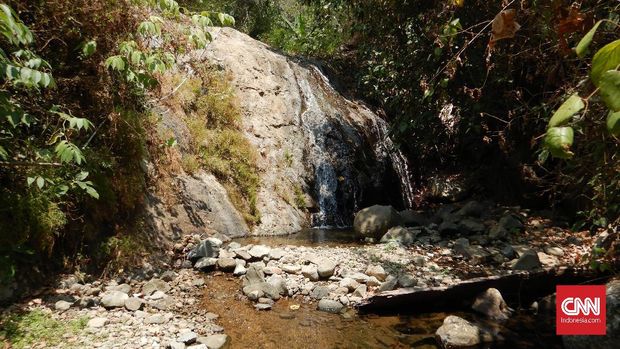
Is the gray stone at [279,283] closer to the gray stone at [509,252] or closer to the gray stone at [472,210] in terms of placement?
the gray stone at [509,252]

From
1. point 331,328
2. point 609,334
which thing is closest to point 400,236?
point 331,328

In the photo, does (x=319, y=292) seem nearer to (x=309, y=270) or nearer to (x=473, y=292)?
(x=309, y=270)

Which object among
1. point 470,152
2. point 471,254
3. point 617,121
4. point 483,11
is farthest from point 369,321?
point 470,152

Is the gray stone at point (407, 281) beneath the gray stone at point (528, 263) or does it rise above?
beneath

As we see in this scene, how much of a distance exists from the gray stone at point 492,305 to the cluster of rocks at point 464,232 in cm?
122

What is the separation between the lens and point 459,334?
3932 millimetres

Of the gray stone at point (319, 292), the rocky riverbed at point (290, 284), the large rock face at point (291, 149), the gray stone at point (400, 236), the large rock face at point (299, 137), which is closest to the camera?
the rocky riverbed at point (290, 284)

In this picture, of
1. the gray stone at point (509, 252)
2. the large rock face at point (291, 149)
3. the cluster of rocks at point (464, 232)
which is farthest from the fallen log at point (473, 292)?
the large rock face at point (291, 149)

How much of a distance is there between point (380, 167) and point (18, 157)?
8590mm

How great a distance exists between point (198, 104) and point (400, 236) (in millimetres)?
4865

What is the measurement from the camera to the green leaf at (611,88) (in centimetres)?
69

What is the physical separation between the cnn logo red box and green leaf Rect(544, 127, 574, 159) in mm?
3558

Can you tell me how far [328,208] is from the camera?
9.38 meters

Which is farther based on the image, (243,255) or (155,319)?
(243,255)
